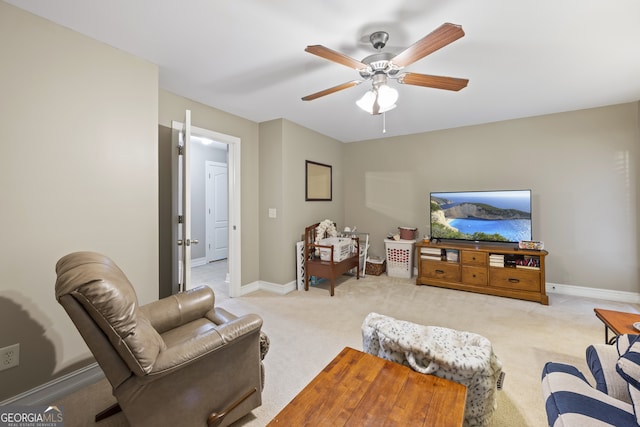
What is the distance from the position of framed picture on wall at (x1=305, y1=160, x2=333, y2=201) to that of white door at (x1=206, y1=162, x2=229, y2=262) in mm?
2524

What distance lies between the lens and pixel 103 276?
1.12m

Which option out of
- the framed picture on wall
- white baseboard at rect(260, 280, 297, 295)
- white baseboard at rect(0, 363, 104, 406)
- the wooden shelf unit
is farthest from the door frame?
the wooden shelf unit

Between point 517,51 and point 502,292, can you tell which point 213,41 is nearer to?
point 517,51

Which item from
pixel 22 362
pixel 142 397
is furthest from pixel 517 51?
pixel 22 362

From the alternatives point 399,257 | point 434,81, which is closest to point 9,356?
point 434,81

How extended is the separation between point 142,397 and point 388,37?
101 inches

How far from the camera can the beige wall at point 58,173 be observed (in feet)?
5.38

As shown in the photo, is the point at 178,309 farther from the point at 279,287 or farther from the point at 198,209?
the point at 198,209

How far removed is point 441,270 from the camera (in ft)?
12.8

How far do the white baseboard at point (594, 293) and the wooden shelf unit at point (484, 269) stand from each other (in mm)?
550

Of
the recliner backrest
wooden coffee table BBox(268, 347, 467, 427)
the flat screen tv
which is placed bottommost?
wooden coffee table BBox(268, 347, 467, 427)

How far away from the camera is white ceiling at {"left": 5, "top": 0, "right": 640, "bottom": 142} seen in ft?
5.49

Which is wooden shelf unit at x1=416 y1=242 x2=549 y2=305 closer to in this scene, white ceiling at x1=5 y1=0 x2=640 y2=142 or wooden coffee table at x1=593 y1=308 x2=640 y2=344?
wooden coffee table at x1=593 y1=308 x2=640 y2=344
